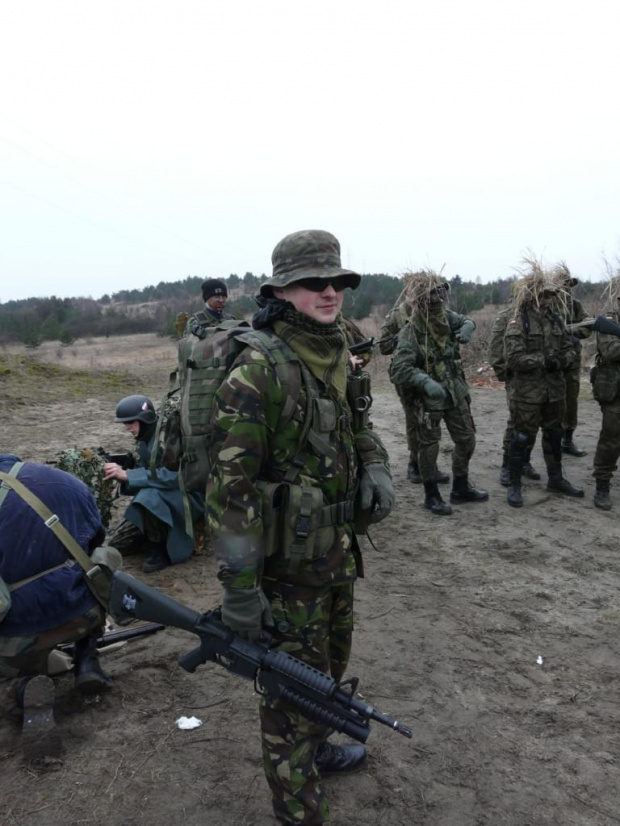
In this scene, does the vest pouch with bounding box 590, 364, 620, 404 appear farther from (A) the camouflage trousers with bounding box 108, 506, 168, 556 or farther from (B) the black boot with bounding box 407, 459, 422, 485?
(A) the camouflage trousers with bounding box 108, 506, 168, 556

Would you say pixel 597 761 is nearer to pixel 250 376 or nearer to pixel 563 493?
pixel 250 376

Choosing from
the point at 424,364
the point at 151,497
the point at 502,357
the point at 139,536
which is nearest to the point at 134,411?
the point at 151,497

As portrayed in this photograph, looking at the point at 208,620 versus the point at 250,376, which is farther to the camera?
the point at 208,620

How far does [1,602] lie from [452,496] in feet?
14.4

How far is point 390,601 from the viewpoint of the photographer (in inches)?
168

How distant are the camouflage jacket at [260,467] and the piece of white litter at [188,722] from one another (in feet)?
3.85

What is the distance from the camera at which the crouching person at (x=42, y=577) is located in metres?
2.77

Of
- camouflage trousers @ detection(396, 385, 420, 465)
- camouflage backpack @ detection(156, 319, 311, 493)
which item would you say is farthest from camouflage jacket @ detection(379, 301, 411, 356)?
camouflage backpack @ detection(156, 319, 311, 493)

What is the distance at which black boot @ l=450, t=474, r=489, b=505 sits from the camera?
20.1 ft

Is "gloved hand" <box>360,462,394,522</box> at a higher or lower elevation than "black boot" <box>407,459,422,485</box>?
higher

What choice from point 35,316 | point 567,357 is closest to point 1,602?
point 567,357

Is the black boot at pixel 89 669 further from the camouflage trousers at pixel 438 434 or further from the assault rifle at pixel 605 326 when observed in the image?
the assault rifle at pixel 605 326

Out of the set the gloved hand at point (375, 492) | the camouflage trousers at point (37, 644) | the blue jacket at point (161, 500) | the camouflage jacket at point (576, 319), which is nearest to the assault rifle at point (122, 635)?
the camouflage trousers at point (37, 644)

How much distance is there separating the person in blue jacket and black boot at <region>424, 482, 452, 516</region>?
2.19 metres
